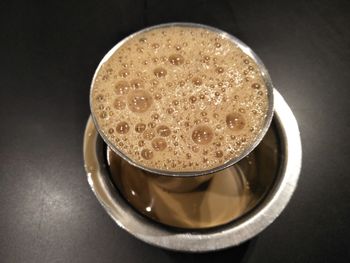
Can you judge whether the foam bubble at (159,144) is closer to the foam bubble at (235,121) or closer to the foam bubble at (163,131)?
the foam bubble at (163,131)

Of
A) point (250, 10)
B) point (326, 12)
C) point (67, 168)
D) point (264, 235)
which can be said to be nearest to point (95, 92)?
point (67, 168)

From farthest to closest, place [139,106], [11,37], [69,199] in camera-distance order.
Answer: [11,37]
[69,199]
[139,106]

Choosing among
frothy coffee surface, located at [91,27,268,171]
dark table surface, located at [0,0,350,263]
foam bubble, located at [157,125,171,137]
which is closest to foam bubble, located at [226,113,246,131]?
frothy coffee surface, located at [91,27,268,171]

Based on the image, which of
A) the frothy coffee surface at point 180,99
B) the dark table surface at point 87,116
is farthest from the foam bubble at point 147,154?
the dark table surface at point 87,116

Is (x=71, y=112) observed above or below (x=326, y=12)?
below

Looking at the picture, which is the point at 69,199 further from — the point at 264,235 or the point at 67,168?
the point at 264,235

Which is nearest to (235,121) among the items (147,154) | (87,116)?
(147,154)

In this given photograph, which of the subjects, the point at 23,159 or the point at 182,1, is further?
the point at 182,1
